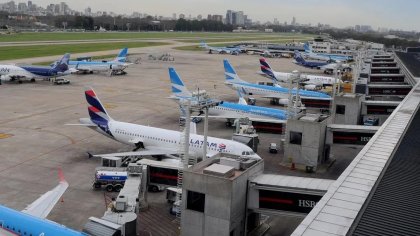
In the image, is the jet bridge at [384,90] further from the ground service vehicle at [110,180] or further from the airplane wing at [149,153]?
the ground service vehicle at [110,180]

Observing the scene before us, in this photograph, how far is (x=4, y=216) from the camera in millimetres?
27828

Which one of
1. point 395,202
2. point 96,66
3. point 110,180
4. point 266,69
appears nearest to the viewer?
point 395,202

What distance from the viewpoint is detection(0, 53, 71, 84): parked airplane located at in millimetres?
104625

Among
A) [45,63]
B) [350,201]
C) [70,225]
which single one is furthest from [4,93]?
[350,201]

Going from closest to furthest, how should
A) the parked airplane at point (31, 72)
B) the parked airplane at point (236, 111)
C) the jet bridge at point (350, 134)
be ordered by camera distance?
1. the jet bridge at point (350, 134)
2. the parked airplane at point (236, 111)
3. the parked airplane at point (31, 72)

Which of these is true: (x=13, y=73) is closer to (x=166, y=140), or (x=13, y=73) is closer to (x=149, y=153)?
(x=166, y=140)

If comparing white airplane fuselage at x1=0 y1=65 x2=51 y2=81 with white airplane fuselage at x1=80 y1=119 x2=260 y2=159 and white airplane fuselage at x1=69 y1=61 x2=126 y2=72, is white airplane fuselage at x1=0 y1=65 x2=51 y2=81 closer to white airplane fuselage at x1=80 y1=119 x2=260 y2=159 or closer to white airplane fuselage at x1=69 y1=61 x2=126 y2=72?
white airplane fuselage at x1=69 y1=61 x2=126 y2=72

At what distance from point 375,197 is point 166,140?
94.0 feet

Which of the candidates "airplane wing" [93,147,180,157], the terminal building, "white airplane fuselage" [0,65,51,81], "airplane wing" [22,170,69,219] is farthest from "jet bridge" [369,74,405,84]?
"airplane wing" [22,170,69,219]

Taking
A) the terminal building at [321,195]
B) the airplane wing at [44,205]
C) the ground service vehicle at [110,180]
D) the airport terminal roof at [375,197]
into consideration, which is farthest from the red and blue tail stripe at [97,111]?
the airport terminal roof at [375,197]

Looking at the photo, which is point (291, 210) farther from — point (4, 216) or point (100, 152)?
point (100, 152)

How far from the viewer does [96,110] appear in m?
52.6

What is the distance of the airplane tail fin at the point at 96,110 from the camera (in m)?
52.2

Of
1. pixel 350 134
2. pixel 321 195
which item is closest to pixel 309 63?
pixel 350 134
